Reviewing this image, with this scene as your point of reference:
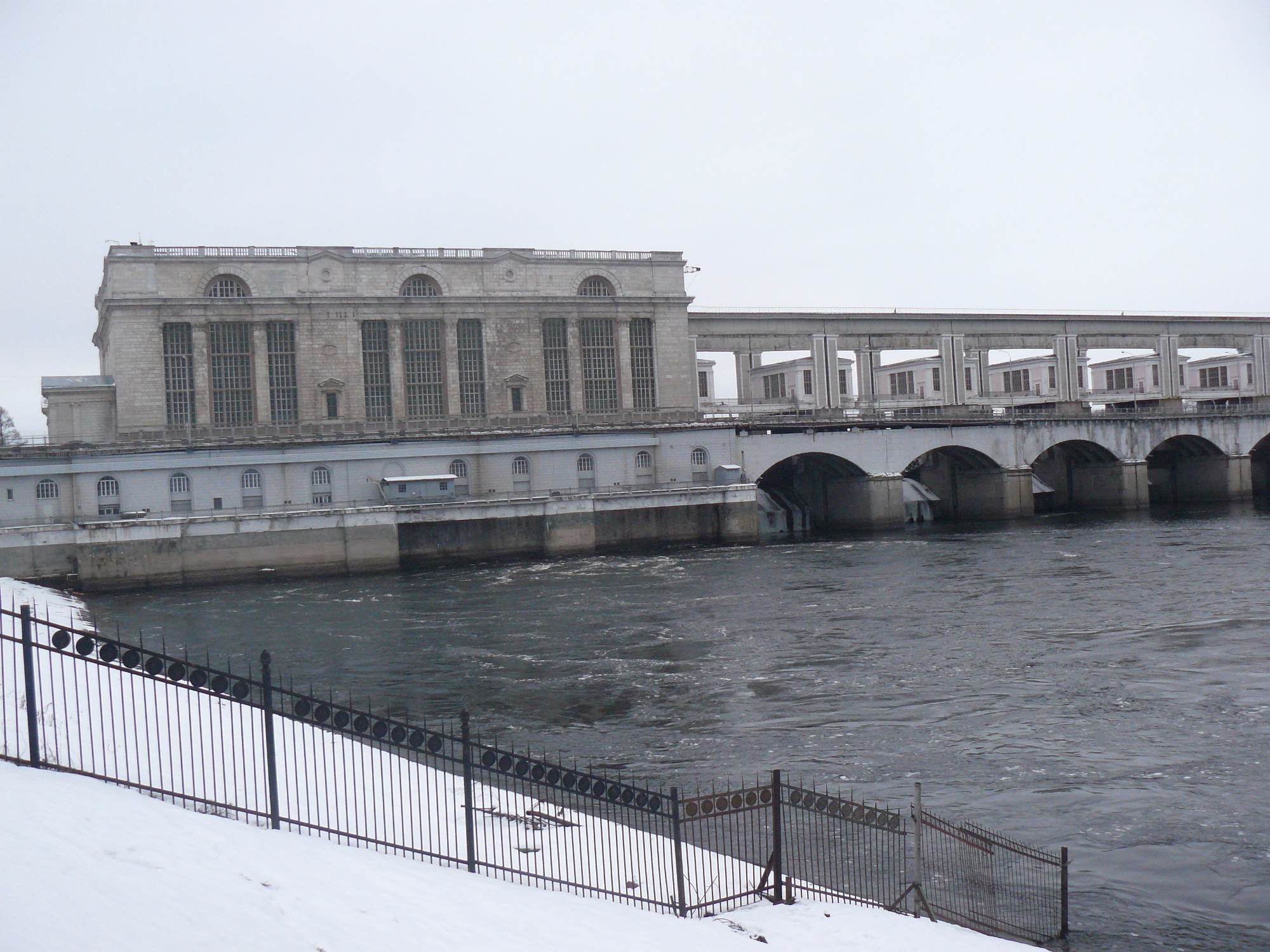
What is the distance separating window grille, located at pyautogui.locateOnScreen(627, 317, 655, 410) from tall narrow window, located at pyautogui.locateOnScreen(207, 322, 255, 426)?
28979mm

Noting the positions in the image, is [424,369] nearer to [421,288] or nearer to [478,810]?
[421,288]

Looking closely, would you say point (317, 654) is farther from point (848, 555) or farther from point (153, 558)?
point (848, 555)

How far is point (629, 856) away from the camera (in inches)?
548

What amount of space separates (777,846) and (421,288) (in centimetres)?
7259

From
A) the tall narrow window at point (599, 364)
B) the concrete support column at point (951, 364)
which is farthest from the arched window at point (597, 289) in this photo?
the concrete support column at point (951, 364)

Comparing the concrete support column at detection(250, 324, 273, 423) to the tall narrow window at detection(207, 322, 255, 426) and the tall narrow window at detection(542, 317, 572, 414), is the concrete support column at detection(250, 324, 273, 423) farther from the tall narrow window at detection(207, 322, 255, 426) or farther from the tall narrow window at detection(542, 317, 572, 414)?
the tall narrow window at detection(542, 317, 572, 414)

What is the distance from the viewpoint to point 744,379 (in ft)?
310

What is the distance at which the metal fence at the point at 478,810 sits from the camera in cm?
1201

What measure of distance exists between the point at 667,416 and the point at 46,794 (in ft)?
238

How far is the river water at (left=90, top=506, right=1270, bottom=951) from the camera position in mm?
17141

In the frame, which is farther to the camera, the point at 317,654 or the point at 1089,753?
the point at 317,654

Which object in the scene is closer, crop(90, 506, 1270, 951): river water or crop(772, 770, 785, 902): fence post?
crop(772, 770, 785, 902): fence post

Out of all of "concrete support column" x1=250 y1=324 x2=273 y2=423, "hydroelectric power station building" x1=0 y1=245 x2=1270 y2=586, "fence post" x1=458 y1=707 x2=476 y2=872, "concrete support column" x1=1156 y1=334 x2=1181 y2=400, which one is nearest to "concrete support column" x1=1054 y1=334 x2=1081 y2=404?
"hydroelectric power station building" x1=0 y1=245 x2=1270 y2=586

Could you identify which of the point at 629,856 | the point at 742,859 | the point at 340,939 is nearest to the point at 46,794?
the point at 340,939
